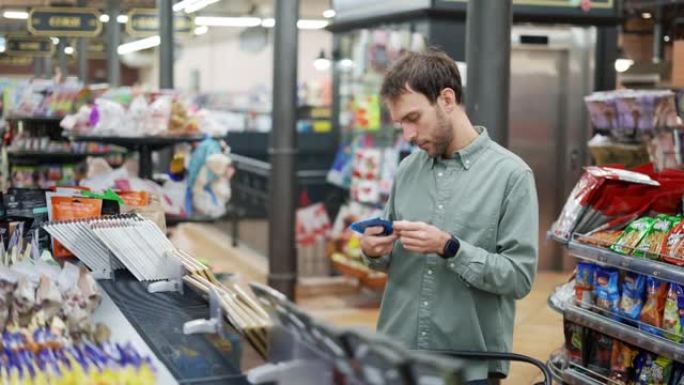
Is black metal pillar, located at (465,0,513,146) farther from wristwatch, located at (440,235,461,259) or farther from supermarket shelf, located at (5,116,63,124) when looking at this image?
supermarket shelf, located at (5,116,63,124)

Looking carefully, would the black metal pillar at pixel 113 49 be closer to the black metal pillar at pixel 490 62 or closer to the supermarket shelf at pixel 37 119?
the supermarket shelf at pixel 37 119

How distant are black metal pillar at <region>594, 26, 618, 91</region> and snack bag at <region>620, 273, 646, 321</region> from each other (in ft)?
19.5

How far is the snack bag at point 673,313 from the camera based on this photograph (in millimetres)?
3939

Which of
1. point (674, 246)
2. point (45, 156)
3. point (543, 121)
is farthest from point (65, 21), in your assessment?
point (674, 246)

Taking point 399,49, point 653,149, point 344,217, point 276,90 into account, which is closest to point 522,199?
point 653,149

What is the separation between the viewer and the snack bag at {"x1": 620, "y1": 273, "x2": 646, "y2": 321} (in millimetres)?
4191

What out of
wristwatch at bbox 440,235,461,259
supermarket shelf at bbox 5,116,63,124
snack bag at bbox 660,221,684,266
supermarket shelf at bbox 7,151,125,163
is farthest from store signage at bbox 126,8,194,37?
wristwatch at bbox 440,235,461,259

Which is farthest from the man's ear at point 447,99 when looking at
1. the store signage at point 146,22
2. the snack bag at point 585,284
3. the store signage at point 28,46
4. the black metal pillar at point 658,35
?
the store signage at point 28,46

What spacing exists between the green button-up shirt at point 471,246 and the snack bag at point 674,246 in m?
1.13

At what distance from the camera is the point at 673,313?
13.0ft

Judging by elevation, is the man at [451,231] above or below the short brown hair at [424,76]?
below

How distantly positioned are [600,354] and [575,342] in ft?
0.41

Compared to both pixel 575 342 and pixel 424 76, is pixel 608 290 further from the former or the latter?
pixel 424 76

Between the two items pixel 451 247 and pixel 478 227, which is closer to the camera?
pixel 451 247
